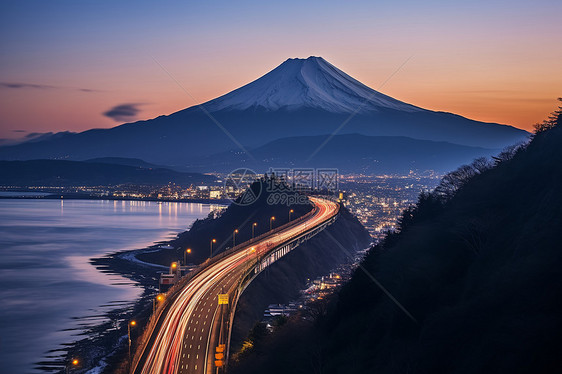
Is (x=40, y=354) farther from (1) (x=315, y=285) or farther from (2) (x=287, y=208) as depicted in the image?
(2) (x=287, y=208)

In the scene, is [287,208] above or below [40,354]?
above

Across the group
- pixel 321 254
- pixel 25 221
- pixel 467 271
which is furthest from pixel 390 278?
pixel 25 221

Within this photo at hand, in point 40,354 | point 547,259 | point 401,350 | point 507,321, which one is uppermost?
point 547,259

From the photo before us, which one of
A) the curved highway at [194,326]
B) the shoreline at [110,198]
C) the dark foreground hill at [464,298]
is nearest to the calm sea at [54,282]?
the curved highway at [194,326]

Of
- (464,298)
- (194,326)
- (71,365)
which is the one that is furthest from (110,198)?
(464,298)

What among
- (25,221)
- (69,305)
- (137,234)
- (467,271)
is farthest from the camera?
(25,221)
